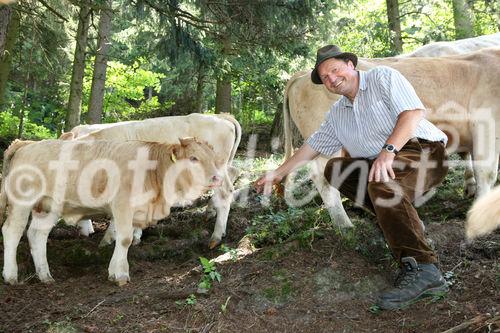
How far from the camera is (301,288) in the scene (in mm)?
4953

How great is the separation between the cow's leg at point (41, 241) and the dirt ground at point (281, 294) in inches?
5.7

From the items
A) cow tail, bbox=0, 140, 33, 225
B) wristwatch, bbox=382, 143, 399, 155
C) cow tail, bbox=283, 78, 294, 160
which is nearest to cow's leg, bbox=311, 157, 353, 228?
cow tail, bbox=283, 78, 294, 160

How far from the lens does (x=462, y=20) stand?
50.8ft

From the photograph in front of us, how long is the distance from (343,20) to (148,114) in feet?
35.2

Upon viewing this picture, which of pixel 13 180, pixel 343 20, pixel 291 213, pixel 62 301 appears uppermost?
pixel 343 20

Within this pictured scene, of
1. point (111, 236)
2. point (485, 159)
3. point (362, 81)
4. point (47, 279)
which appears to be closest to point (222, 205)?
point (111, 236)

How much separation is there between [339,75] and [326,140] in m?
0.80

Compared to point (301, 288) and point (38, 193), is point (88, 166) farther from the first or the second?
point (301, 288)

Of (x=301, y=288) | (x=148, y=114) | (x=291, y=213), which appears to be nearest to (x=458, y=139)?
(x=291, y=213)

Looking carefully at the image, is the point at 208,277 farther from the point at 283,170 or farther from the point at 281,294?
the point at 283,170

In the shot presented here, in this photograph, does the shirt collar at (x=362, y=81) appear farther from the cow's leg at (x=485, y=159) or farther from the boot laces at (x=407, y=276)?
the cow's leg at (x=485, y=159)

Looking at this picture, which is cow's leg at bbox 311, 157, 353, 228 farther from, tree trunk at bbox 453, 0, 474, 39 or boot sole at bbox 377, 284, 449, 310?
tree trunk at bbox 453, 0, 474, 39

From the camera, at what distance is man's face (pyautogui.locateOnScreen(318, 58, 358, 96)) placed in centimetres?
499

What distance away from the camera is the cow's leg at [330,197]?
6.38 meters
